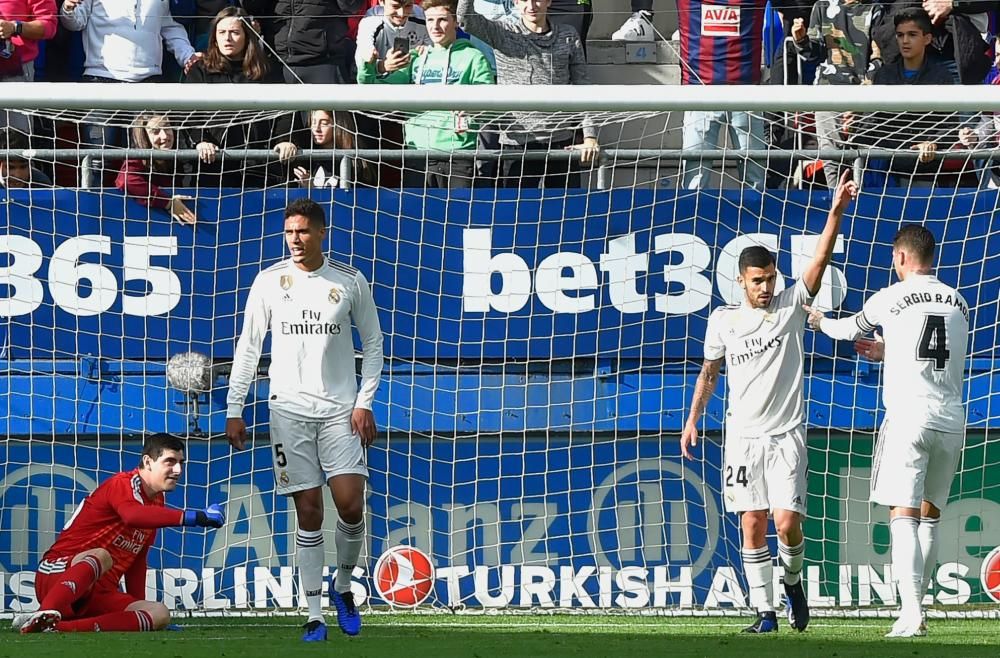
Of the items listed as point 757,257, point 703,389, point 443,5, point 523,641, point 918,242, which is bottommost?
point 523,641

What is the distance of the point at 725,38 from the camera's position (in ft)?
30.3

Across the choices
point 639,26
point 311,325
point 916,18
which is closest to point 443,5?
point 639,26

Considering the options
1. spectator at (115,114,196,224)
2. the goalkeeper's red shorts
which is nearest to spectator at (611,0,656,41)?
spectator at (115,114,196,224)

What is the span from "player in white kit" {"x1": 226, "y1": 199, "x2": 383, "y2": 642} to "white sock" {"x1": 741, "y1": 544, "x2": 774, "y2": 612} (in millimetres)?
1792

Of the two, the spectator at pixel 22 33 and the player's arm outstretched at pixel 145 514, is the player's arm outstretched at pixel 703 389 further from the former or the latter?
the spectator at pixel 22 33

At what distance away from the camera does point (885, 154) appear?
28.2 ft

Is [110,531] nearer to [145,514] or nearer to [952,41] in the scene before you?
[145,514]

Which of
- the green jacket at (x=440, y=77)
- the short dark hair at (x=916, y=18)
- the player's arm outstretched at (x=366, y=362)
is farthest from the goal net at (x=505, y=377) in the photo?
the player's arm outstretched at (x=366, y=362)

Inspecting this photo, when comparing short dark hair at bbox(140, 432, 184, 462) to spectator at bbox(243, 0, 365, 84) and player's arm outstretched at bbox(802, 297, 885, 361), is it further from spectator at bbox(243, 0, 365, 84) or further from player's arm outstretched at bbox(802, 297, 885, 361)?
player's arm outstretched at bbox(802, 297, 885, 361)

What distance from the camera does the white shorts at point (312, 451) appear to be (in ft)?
21.3

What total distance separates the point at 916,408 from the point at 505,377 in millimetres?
2725

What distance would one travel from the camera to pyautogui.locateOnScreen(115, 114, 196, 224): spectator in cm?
839

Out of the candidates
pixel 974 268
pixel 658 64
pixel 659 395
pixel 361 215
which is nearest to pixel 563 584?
pixel 659 395

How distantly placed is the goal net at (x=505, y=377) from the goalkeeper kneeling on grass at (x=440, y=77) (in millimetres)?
287
